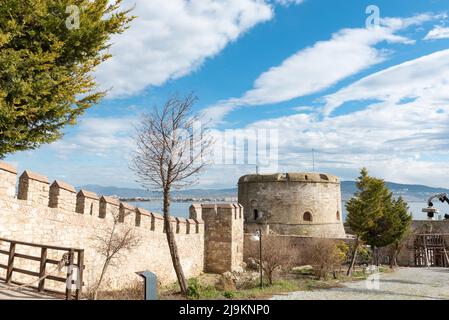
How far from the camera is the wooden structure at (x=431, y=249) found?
28.8m

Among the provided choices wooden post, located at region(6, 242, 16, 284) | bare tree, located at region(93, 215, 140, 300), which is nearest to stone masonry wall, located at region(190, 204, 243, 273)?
bare tree, located at region(93, 215, 140, 300)

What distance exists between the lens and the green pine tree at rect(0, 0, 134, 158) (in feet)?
27.5

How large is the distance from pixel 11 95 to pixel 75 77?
2.07m

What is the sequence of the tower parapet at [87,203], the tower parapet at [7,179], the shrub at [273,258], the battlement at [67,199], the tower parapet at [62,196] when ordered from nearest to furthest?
the tower parapet at [7,179] → the battlement at [67,199] → the tower parapet at [62,196] → the tower parapet at [87,203] → the shrub at [273,258]

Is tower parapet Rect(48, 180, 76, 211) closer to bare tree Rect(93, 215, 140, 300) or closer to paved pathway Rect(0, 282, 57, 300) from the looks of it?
bare tree Rect(93, 215, 140, 300)

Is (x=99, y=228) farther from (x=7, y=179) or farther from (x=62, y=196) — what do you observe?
(x=7, y=179)

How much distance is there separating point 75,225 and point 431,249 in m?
27.9

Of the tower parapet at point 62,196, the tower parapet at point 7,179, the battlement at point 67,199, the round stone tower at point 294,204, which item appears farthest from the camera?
the round stone tower at point 294,204

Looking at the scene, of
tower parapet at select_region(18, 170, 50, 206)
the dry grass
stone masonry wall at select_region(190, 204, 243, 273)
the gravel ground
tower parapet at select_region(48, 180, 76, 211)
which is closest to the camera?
tower parapet at select_region(18, 170, 50, 206)

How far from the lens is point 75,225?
1179 centimetres

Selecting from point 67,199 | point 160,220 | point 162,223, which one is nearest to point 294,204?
point 162,223

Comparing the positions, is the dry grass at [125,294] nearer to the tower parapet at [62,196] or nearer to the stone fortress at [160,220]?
the stone fortress at [160,220]

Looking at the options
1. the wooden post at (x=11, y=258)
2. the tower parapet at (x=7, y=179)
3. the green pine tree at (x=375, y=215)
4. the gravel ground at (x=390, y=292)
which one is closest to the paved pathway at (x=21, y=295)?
the wooden post at (x=11, y=258)

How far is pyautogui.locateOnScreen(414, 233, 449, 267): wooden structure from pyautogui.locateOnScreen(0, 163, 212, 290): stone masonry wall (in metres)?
21.3
